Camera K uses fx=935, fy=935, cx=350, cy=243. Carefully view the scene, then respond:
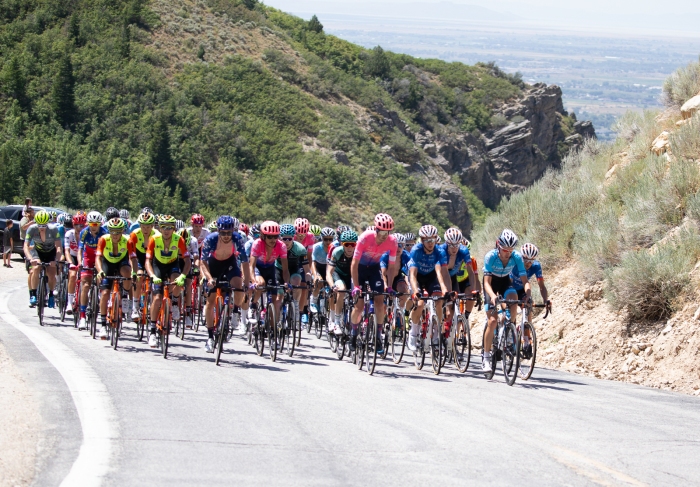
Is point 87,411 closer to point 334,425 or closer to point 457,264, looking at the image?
point 334,425

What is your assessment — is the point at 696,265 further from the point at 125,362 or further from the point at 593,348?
the point at 125,362

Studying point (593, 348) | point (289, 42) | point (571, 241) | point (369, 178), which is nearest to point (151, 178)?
point (369, 178)

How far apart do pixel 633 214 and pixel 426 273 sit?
5.91m

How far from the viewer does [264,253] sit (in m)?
13.2

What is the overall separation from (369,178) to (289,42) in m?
24.4

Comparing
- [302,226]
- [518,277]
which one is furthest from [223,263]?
[518,277]

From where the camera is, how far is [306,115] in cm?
6931

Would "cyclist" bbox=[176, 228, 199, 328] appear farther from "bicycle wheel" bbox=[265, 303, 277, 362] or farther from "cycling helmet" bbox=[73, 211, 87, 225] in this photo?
"bicycle wheel" bbox=[265, 303, 277, 362]

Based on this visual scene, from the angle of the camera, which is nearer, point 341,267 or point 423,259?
point 423,259

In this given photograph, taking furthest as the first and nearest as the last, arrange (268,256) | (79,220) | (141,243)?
(79,220)
(141,243)
(268,256)

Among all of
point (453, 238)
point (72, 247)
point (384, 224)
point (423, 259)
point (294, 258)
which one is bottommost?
point (72, 247)

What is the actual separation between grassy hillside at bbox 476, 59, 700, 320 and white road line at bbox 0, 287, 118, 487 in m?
8.32

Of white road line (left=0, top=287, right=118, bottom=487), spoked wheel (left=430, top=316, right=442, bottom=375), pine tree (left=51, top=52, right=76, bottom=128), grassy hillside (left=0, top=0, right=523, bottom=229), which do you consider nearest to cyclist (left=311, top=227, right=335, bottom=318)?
spoked wheel (left=430, top=316, right=442, bottom=375)

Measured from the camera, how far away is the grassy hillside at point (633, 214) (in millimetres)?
14297
